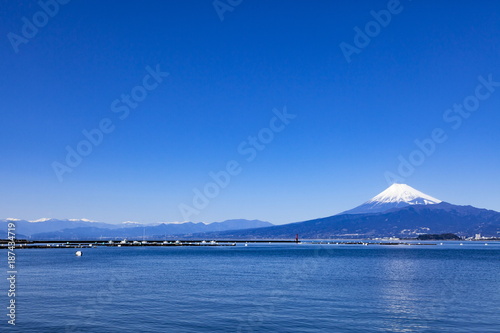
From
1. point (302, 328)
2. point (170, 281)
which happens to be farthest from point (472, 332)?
point (170, 281)

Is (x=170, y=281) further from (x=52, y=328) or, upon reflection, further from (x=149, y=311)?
(x=52, y=328)

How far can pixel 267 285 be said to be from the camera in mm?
55188

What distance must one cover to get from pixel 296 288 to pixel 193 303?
54.9 ft

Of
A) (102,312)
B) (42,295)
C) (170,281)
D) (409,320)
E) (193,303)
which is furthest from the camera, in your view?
(170,281)

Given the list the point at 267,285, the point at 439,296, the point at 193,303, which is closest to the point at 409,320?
the point at 439,296

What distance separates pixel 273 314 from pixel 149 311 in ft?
34.9

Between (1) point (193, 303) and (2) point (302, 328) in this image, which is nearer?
(2) point (302, 328)

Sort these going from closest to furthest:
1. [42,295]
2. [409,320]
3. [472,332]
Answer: [472,332], [409,320], [42,295]

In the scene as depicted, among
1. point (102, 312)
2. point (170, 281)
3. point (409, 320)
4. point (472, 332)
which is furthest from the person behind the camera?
point (170, 281)

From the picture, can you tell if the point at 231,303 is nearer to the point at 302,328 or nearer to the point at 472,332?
the point at 302,328

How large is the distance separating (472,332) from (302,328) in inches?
466

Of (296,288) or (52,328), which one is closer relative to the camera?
(52,328)

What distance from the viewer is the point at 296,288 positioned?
5228 centimetres

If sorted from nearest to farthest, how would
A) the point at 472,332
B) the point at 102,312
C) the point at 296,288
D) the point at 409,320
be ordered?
the point at 472,332 → the point at 409,320 → the point at 102,312 → the point at 296,288
